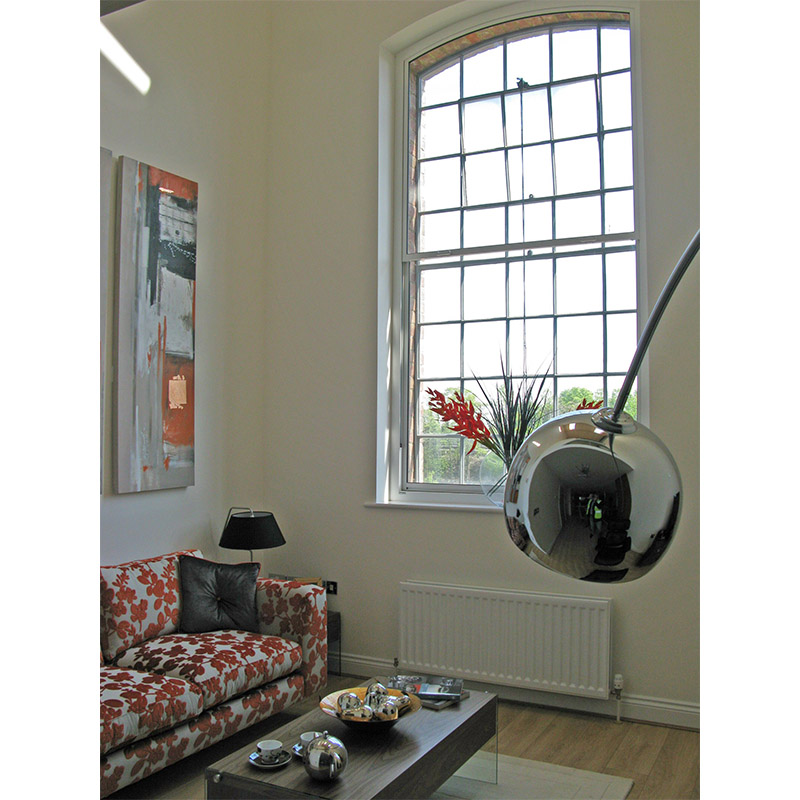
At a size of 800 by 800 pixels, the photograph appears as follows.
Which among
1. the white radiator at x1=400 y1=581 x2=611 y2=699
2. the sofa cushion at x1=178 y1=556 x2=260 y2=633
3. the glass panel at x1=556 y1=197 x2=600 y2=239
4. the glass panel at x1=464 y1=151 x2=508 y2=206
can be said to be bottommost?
the white radiator at x1=400 y1=581 x2=611 y2=699

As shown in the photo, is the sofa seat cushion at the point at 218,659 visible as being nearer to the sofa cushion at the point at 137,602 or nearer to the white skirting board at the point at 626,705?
the sofa cushion at the point at 137,602

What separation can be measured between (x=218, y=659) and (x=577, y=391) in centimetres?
253

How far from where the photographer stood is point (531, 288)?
496cm

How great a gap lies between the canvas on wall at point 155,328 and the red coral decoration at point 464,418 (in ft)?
4.99

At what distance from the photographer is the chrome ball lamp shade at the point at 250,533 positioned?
4.70 meters

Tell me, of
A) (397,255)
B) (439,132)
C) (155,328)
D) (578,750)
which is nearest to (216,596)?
(155,328)

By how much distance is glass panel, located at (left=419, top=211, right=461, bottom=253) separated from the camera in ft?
17.2

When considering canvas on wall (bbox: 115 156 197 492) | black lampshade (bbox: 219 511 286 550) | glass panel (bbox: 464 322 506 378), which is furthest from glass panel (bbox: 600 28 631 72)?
black lampshade (bbox: 219 511 286 550)

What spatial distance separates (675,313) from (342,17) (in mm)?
3001

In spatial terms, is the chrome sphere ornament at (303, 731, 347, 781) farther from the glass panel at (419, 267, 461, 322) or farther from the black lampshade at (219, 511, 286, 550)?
the glass panel at (419, 267, 461, 322)

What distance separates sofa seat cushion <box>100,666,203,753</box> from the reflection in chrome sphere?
2.64 metres
